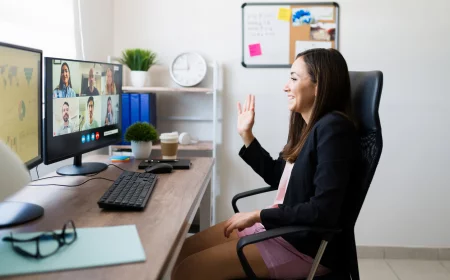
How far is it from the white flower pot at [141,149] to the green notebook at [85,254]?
1070mm

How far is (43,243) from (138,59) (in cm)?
202

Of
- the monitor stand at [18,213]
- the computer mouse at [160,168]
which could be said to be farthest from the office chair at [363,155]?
the monitor stand at [18,213]

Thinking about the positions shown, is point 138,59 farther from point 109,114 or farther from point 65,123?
point 65,123

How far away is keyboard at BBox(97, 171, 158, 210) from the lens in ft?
4.44

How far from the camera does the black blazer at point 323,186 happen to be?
1382 millimetres

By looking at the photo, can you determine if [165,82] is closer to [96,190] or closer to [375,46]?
[375,46]

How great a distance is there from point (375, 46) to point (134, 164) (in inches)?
72.6

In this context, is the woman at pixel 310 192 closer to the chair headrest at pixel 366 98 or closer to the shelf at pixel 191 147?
the chair headrest at pixel 366 98

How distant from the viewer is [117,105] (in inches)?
87.0

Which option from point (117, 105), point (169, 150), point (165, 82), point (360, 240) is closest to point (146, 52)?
point (165, 82)

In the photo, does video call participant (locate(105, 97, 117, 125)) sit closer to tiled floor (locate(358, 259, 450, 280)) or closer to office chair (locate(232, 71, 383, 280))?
office chair (locate(232, 71, 383, 280))

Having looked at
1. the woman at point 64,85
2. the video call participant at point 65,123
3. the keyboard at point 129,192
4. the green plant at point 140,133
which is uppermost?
the woman at point 64,85

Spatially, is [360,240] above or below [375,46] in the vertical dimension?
below

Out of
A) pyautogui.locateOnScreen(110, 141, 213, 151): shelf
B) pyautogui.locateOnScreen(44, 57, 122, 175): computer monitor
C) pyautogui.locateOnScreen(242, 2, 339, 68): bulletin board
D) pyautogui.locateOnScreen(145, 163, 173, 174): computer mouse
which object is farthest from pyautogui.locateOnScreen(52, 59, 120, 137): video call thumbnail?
pyautogui.locateOnScreen(242, 2, 339, 68): bulletin board
